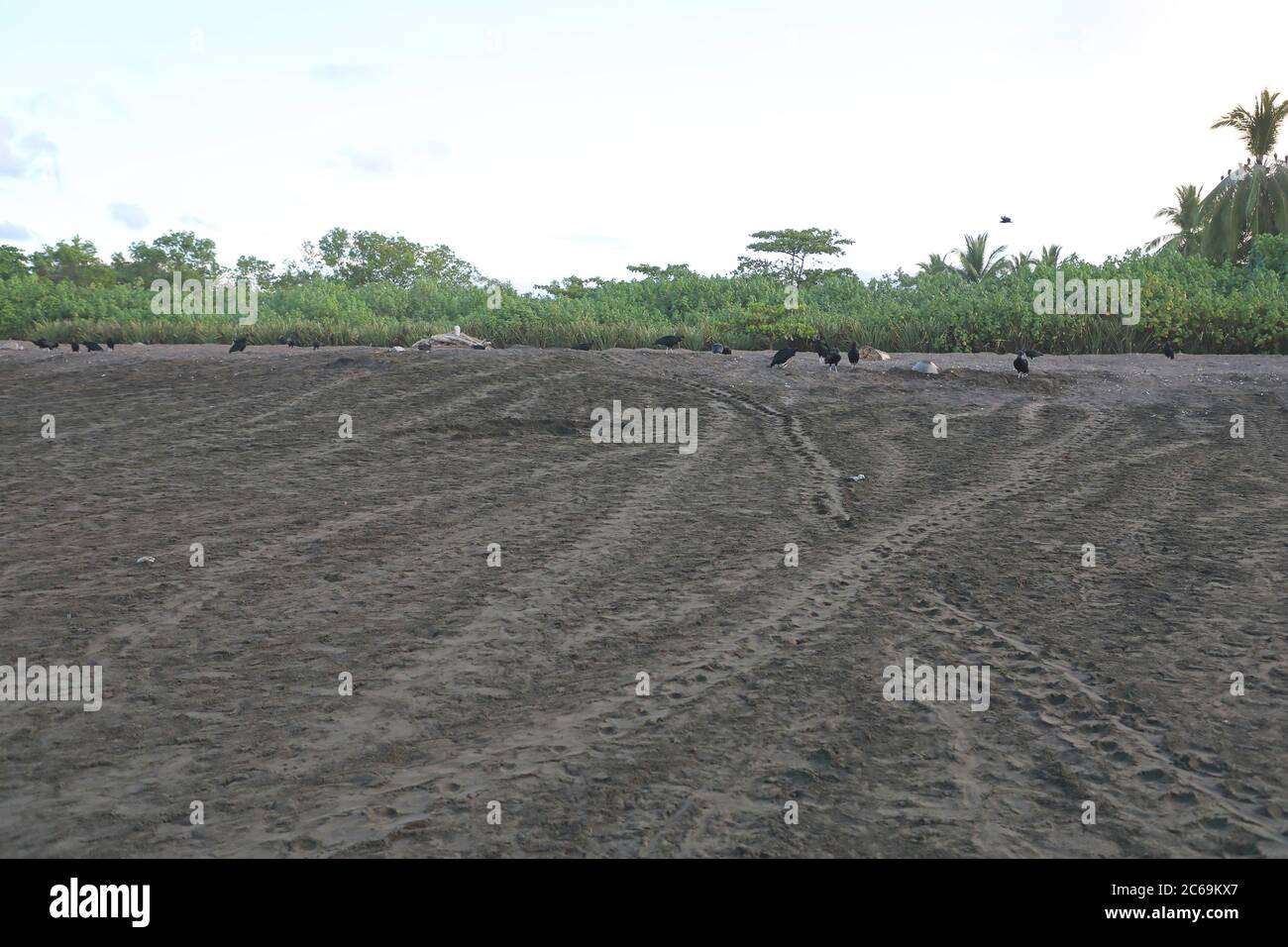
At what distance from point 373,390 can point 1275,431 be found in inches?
389

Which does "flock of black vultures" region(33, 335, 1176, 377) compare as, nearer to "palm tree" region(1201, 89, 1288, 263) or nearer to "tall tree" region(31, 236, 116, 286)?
"palm tree" region(1201, 89, 1288, 263)

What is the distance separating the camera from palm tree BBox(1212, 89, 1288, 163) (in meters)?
35.1

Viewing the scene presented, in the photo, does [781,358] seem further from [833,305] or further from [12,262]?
[12,262]

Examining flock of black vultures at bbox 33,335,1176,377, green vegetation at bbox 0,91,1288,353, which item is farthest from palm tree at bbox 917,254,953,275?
flock of black vultures at bbox 33,335,1176,377

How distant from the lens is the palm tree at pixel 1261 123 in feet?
115

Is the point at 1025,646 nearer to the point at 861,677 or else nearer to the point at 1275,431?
the point at 861,677

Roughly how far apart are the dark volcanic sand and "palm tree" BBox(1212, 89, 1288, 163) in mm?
31142

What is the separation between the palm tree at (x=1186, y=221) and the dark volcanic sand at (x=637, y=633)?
28499 millimetres

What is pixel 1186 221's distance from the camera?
39656 millimetres

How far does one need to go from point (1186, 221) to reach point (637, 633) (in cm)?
4216

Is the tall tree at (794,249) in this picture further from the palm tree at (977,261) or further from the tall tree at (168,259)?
the tall tree at (168,259)

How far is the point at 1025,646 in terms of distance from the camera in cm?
498
